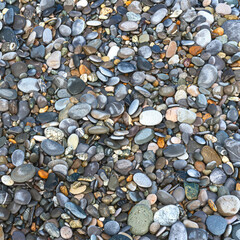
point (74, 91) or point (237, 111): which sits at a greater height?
point (74, 91)

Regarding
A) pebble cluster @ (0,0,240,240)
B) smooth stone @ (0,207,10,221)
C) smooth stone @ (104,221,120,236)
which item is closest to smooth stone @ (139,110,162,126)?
pebble cluster @ (0,0,240,240)

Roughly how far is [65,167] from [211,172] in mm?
655

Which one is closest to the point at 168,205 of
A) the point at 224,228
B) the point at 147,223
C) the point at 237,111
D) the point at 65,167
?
the point at 147,223

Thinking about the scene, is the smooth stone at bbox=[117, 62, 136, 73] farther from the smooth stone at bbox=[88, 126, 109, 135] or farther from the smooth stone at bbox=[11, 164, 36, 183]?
the smooth stone at bbox=[11, 164, 36, 183]

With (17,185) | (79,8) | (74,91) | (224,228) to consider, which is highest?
(79,8)

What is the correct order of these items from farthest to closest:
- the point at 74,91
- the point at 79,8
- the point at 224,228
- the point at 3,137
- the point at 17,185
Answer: the point at 79,8
the point at 74,91
the point at 3,137
the point at 17,185
the point at 224,228

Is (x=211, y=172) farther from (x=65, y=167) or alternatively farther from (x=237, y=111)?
(x=65, y=167)

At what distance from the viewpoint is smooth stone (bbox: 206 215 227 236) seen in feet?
3.62

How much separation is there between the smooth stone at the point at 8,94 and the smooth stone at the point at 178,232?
39.3 inches

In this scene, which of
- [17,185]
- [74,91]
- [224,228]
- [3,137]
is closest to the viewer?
[224,228]

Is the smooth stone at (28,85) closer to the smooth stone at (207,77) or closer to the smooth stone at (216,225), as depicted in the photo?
the smooth stone at (207,77)

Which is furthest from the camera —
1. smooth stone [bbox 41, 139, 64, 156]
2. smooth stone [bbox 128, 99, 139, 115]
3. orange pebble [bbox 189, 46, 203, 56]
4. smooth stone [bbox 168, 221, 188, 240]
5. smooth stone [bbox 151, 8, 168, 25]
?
smooth stone [bbox 151, 8, 168, 25]

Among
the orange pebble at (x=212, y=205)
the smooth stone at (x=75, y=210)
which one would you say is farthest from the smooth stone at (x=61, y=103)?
the orange pebble at (x=212, y=205)

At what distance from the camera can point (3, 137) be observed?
135cm
